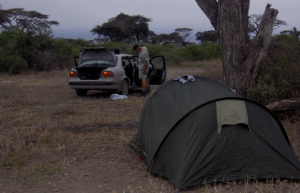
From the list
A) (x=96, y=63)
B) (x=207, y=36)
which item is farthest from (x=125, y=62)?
(x=207, y=36)

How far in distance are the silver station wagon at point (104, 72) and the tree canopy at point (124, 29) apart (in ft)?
→ 84.4

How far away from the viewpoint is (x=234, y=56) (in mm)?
7336

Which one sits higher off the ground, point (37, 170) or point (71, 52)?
point (71, 52)

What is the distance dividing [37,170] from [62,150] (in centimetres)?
81

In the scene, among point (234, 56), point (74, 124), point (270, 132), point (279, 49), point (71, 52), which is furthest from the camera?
point (71, 52)

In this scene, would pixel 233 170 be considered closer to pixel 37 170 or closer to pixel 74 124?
pixel 37 170

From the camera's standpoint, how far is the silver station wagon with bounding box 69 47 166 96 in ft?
31.4

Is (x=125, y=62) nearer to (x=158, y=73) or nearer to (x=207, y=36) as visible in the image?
(x=158, y=73)

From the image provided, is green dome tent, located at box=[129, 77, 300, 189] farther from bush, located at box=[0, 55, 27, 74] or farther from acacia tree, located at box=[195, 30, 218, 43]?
acacia tree, located at box=[195, 30, 218, 43]

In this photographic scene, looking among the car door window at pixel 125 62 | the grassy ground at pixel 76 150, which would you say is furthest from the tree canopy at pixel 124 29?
the grassy ground at pixel 76 150

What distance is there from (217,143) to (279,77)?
3724 mm

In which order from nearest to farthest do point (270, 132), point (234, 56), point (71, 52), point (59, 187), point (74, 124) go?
point (59, 187), point (270, 132), point (74, 124), point (234, 56), point (71, 52)

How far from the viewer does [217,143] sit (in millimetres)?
3953

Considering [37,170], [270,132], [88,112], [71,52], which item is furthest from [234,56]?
[71,52]
